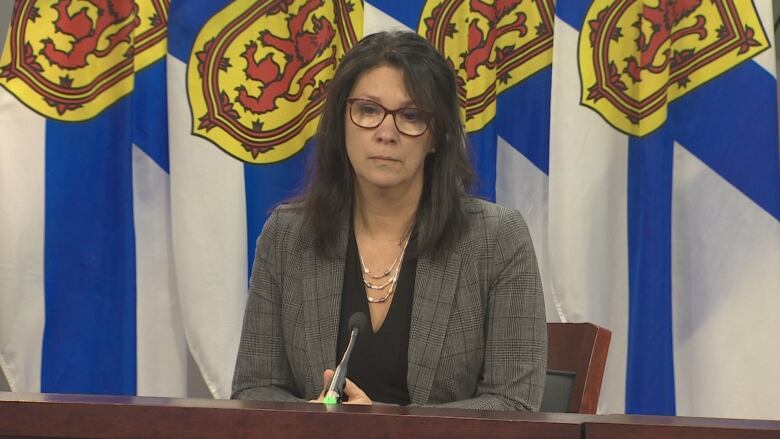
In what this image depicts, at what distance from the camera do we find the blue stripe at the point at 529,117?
7.80 ft

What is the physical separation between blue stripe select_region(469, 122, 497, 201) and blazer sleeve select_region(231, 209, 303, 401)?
67 centimetres

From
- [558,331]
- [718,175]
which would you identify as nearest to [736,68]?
[718,175]

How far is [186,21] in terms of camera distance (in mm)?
2377

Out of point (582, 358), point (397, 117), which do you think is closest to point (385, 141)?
point (397, 117)

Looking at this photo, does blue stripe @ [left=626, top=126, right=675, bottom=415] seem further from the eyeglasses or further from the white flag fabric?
the eyeglasses

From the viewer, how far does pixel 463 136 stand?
186 centimetres

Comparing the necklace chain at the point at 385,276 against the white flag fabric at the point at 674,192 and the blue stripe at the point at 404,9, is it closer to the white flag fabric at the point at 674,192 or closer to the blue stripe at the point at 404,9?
the white flag fabric at the point at 674,192

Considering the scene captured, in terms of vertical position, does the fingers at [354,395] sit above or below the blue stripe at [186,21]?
below

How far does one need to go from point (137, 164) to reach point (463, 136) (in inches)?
37.2

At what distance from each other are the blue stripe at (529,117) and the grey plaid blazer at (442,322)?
0.57 meters

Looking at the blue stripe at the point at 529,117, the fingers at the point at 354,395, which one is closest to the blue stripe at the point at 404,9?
the blue stripe at the point at 529,117

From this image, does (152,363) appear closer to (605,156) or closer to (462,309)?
(462,309)

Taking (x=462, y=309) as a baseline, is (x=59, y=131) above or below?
above

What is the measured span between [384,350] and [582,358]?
1.21 feet
